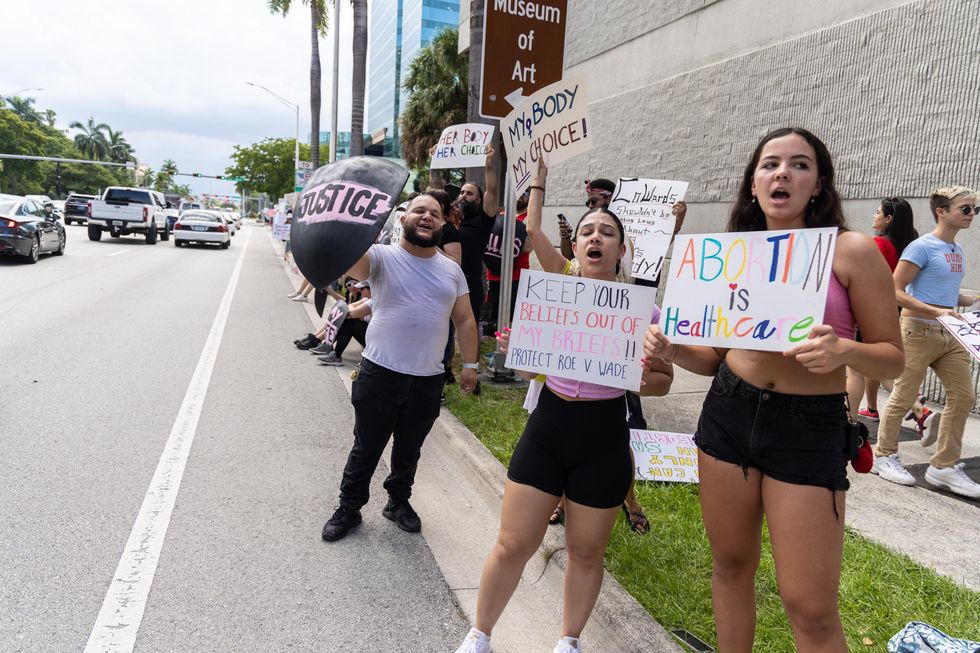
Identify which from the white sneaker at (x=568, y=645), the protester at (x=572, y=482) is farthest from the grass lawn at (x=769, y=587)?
the protester at (x=572, y=482)

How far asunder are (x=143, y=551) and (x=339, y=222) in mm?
2060

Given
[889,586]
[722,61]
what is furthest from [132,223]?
[889,586]

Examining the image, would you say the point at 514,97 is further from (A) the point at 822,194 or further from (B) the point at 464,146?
(A) the point at 822,194

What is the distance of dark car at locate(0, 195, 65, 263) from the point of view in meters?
16.4

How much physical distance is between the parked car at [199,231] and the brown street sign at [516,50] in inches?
1005

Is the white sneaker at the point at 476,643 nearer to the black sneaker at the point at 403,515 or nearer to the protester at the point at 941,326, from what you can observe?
the black sneaker at the point at 403,515

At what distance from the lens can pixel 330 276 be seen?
3070 mm

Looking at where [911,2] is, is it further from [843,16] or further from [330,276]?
[330,276]

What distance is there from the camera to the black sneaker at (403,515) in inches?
162

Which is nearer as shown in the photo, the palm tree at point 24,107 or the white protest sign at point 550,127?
the white protest sign at point 550,127

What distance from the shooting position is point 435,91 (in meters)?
24.3

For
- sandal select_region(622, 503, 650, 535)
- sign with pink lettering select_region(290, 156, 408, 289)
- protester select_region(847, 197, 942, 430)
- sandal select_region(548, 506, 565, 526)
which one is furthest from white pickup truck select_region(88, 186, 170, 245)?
sandal select_region(622, 503, 650, 535)

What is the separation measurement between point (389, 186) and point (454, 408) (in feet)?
11.3

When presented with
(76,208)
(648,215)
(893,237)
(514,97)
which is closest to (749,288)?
(648,215)
